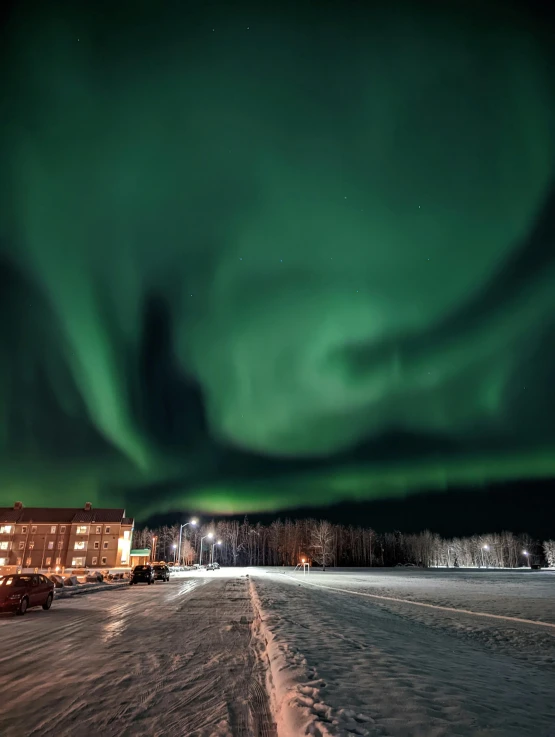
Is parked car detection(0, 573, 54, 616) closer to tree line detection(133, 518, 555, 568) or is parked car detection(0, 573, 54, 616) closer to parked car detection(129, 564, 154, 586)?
parked car detection(129, 564, 154, 586)

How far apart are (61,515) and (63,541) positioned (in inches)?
224

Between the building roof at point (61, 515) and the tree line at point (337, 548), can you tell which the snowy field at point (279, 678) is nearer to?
the building roof at point (61, 515)

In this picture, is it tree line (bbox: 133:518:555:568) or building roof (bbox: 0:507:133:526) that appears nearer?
building roof (bbox: 0:507:133:526)

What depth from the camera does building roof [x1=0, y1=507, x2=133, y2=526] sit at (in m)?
91.1

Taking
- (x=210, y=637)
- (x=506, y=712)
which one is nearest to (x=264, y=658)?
(x=210, y=637)

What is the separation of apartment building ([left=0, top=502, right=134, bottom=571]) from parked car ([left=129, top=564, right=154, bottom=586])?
5518cm

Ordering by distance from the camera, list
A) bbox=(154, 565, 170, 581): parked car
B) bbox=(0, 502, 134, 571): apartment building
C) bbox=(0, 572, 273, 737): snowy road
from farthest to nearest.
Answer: bbox=(0, 502, 134, 571): apartment building → bbox=(154, 565, 170, 581): parked car → bbox=(0, 572, 273, 737): snowy road

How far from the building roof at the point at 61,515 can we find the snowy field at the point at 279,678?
281 feet

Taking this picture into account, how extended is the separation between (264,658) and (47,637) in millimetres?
6394

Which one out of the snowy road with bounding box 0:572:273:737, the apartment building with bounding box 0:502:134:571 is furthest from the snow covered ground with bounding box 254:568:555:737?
the apartment building with bounding box 0:502:134:571

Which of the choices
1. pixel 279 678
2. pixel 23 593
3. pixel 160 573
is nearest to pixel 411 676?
pixel 279 678

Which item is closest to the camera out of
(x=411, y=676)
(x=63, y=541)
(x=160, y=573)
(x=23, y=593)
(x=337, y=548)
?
(x=411, y=676)

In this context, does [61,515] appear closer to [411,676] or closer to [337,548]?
[411,676]

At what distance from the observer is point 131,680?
7.50 metres
